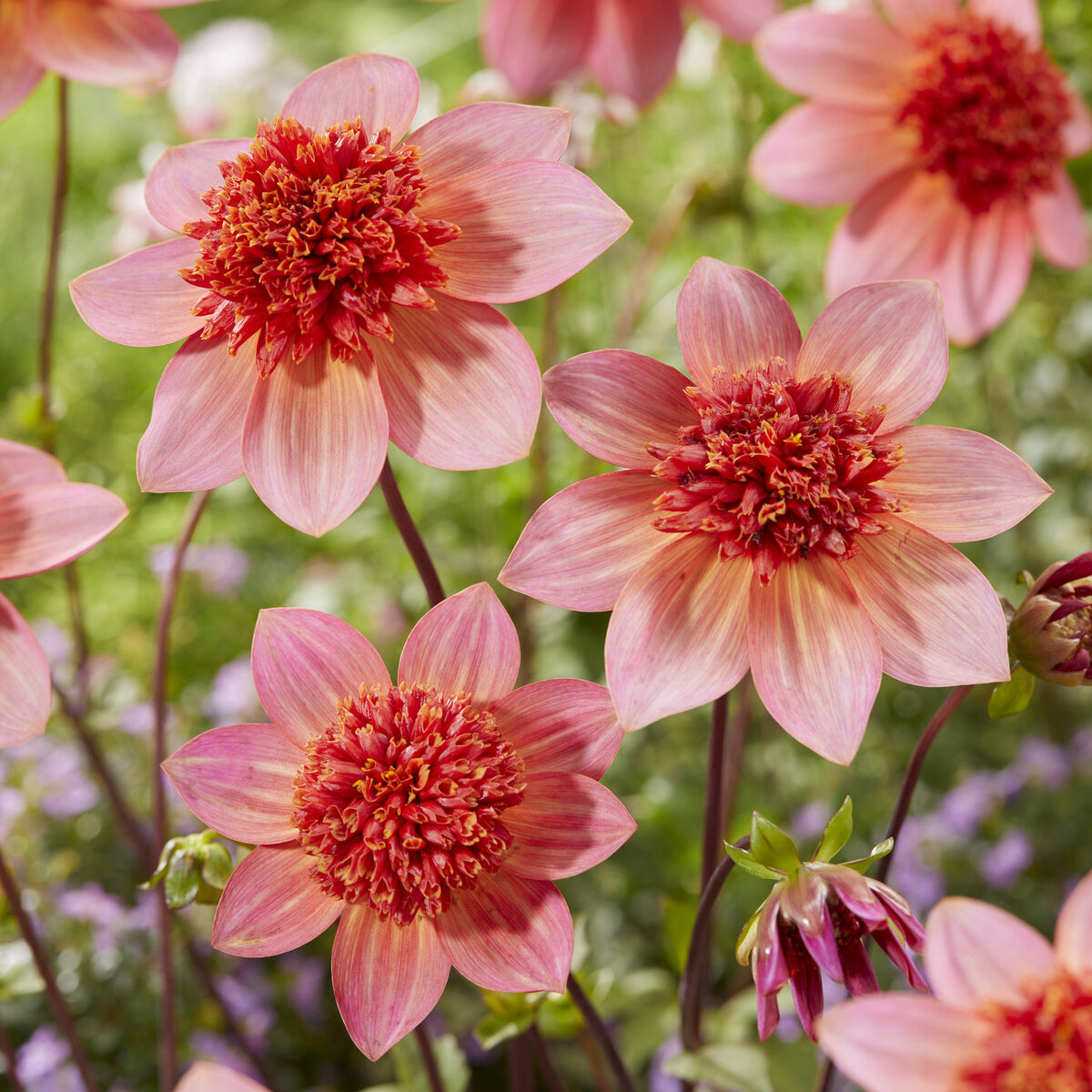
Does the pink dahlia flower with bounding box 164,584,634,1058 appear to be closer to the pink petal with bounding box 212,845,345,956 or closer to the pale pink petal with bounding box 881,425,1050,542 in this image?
the pink petal with bounding box 212,845,345,956

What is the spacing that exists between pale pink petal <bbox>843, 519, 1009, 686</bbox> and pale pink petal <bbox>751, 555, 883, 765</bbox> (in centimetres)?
1

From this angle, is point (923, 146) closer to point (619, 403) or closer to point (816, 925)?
point (619, 403)

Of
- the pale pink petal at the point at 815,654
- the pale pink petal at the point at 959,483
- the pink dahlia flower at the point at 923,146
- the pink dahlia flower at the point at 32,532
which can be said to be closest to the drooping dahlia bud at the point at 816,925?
the pale pink petal at the point at 815,654

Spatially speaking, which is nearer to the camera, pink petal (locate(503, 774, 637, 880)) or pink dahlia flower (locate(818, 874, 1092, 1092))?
pink dahlia flower (locate(818, 874, 1092, 1092))

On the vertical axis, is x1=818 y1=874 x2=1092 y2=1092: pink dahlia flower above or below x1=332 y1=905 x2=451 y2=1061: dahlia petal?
above

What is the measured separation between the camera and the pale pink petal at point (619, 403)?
0.48m

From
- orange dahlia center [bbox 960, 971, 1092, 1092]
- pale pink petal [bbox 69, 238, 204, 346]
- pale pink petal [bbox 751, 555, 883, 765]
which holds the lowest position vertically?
orange dahlia center [bbox 960, 971, 1092, 1092]

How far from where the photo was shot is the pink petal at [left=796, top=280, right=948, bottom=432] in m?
0.49

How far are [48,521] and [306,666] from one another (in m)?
0.17

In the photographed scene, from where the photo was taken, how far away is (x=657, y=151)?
1.69 m

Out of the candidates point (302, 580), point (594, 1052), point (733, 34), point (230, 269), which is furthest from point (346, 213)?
point (302, 580)

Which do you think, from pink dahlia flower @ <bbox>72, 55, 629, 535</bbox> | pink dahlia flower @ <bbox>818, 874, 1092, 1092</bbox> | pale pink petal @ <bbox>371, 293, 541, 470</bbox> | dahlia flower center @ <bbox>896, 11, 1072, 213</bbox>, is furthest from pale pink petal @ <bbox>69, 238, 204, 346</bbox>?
dahlia flower center @ <bbox>896, 11, 1072, 213</bbox>

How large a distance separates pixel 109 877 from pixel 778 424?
892 mm

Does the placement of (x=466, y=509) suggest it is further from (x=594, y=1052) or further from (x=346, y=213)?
(x=346, y=213)
